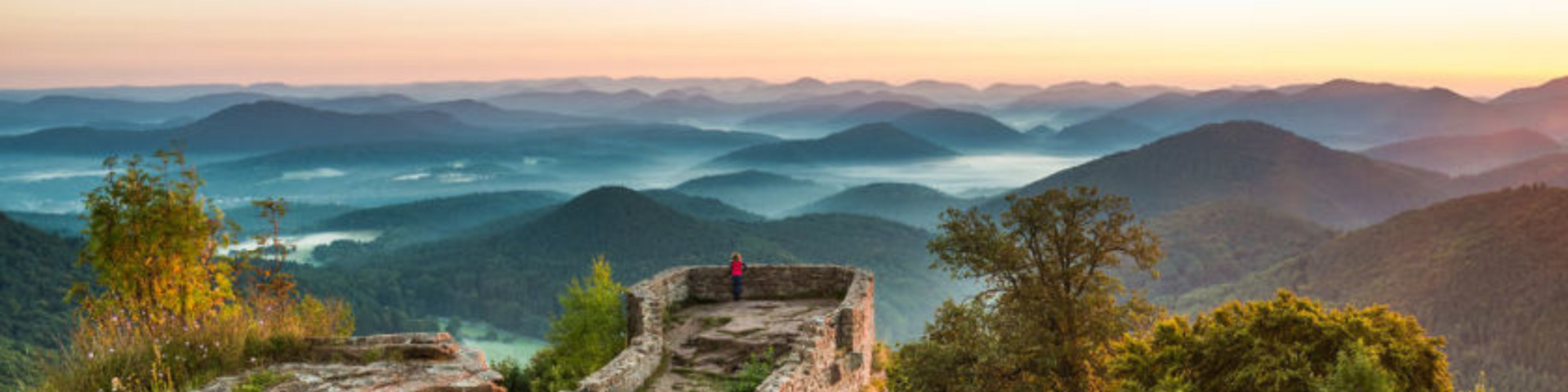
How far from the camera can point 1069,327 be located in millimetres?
29734

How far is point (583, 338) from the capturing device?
32.7 metres

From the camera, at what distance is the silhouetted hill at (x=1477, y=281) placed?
14412 cm

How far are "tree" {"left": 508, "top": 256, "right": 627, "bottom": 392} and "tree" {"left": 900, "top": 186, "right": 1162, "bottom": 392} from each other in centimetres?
997

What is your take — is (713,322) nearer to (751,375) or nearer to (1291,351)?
(751,375)

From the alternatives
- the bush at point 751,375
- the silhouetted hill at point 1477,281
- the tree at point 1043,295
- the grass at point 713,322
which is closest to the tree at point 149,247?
the grass at point 713,322

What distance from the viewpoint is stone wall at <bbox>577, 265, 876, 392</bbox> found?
1766 cm

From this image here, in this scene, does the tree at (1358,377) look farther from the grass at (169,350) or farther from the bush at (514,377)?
the bush at (514,377)

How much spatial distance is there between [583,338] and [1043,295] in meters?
15.9

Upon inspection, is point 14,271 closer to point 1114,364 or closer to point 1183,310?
point 1114,364

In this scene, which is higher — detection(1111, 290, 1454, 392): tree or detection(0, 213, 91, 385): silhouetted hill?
detection(1111, 290, 1454, 392): tree

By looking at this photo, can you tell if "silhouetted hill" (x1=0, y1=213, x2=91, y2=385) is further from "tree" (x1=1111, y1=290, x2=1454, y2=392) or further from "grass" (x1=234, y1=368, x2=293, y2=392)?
"tree" (x1=1111, y1=290, x2=1454, y2=392)

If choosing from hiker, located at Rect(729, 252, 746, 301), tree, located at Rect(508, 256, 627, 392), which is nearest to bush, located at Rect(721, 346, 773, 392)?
hiker, located at Rect(729, 252, 746, 301)

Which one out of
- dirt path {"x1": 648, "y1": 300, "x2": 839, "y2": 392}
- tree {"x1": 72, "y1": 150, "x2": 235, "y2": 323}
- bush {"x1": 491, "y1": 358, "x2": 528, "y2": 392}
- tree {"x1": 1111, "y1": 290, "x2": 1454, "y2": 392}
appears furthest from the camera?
bush {"x1": 491, "y1": 358, "x2": 528, "y2": 392}

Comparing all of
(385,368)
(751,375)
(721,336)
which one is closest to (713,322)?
(721,336)
